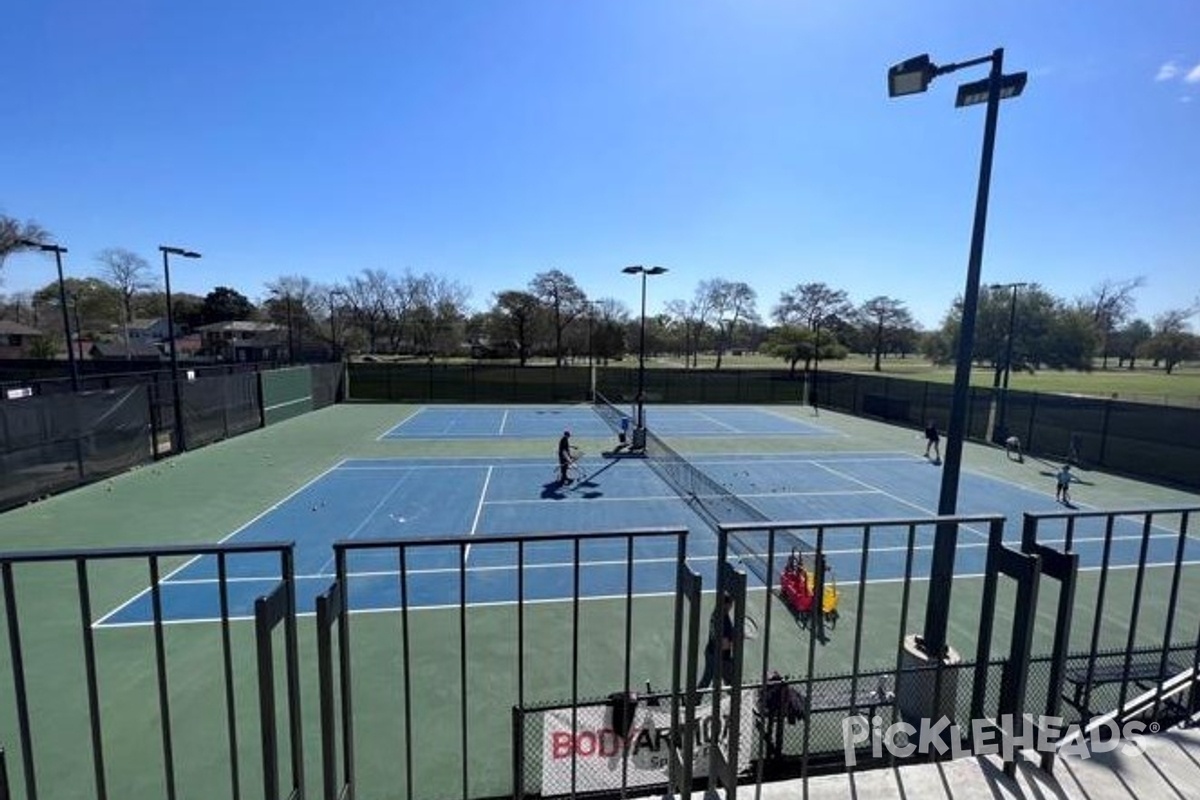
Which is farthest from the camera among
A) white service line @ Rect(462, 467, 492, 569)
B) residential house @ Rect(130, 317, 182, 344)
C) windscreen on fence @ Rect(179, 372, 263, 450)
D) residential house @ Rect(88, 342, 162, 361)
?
residential house @ Rect(130, 317, 182, 344)

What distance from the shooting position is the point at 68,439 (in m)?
17.1

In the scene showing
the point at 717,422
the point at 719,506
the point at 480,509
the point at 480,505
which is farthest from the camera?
the point at 717,422

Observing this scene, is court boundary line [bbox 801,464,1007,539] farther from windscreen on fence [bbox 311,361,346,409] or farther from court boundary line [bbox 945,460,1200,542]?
windscreen on fence [bbox 311,361,346,409]

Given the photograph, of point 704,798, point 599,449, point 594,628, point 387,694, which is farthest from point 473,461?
point 704,798

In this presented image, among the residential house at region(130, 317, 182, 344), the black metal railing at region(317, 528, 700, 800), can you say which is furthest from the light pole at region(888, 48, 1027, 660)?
the residential house at region(130, 317, 182, 344)

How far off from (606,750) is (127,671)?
6973 millimetres

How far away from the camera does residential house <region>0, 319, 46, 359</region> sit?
6869 cm

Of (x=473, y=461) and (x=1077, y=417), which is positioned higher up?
(x=1077, y=417)

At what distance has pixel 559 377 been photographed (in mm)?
49719

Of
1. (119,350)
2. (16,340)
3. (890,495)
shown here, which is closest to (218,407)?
(890,495)

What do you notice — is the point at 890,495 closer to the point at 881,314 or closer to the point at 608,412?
the point at 608,412

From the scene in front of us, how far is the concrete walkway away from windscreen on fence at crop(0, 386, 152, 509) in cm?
1894

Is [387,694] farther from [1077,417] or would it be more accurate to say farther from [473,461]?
[1077,417]

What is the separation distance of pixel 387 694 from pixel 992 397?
29690mm
